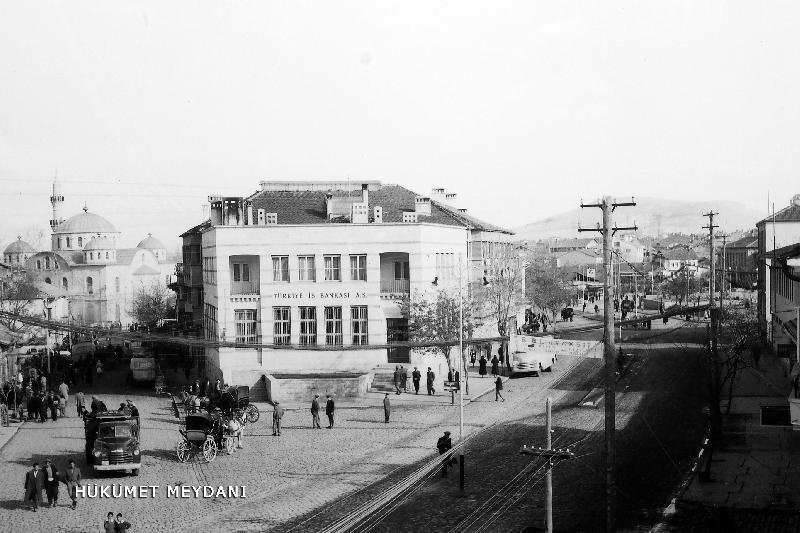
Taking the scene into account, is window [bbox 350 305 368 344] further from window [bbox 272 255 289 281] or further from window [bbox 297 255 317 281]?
window [bbox 272 255 289 281]

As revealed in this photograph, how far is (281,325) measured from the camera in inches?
1901

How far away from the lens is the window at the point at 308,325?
48.0 metres

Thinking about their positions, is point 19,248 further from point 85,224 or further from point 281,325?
point 281,325

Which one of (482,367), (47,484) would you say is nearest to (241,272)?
(482,367)

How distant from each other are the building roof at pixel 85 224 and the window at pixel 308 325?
11348 centimetres

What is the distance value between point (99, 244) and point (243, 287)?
101 meters

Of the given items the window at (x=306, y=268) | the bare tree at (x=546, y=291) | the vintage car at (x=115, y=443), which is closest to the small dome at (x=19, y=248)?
A: the bare tree at (x=546, y=291)

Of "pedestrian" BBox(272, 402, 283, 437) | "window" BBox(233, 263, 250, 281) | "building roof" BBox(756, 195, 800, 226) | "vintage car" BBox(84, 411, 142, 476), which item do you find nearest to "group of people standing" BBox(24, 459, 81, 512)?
"vintage car" BBox(84, 411, 142, 476)

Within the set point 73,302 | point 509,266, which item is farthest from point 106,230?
point 509,266

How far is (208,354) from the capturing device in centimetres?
5247

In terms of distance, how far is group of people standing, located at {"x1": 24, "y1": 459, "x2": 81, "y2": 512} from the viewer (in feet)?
78.7

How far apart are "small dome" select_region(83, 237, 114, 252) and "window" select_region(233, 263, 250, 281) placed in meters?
100

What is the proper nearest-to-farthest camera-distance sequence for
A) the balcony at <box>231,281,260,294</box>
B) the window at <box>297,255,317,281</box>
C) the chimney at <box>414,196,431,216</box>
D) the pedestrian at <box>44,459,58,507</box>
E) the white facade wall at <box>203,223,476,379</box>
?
1. the pedestrian at <box>44,459,58,507</box>
2. the white facade wall at <box>203,223,476,379</box>
3. the window at <box>297,255,317,281</box>
4. the balcony at <box>231,281,260,294</box>
5. the chimney at <box>414,196,431,216</box>

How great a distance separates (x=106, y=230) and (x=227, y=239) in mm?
113465
